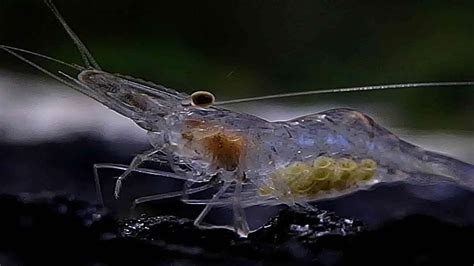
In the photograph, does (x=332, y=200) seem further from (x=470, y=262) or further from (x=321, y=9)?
(x=321, y=9)

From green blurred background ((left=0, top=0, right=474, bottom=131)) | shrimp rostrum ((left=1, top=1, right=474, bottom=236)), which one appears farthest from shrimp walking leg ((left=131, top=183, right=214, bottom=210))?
green blurred background ((left=0, top=0, right=474, bottom=131))

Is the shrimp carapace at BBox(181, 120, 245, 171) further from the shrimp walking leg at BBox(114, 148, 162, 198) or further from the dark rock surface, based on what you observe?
the dark rock surface

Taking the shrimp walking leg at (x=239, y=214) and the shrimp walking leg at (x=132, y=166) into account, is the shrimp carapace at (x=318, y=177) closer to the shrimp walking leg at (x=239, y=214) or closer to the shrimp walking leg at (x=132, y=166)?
the shrimp walking leg at (x=239, y=214)

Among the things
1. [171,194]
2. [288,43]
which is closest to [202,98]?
[171,194]

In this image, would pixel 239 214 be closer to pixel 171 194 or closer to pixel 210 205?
pixel 210 205

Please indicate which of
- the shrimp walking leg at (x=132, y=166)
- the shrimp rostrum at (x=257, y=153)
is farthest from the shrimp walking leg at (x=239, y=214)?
the shrimp walking leg at (x=132, y=166)

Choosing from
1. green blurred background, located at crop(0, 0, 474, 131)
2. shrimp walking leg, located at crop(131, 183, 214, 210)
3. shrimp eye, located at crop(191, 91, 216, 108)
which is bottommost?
shrimp walking leg, located at crop(131, 183, 214, 210)

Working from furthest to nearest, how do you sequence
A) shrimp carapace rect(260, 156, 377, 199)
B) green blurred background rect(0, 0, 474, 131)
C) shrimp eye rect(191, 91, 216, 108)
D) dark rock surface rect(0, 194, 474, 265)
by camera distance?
green blurred background rect(0, 0, 474, 131) < shrimp carapace rect(260, 156, 377, 199) < shrimp eye rect(191, 91, 216, 108) < dark rock surface rect(0, 194, 474, 265)
